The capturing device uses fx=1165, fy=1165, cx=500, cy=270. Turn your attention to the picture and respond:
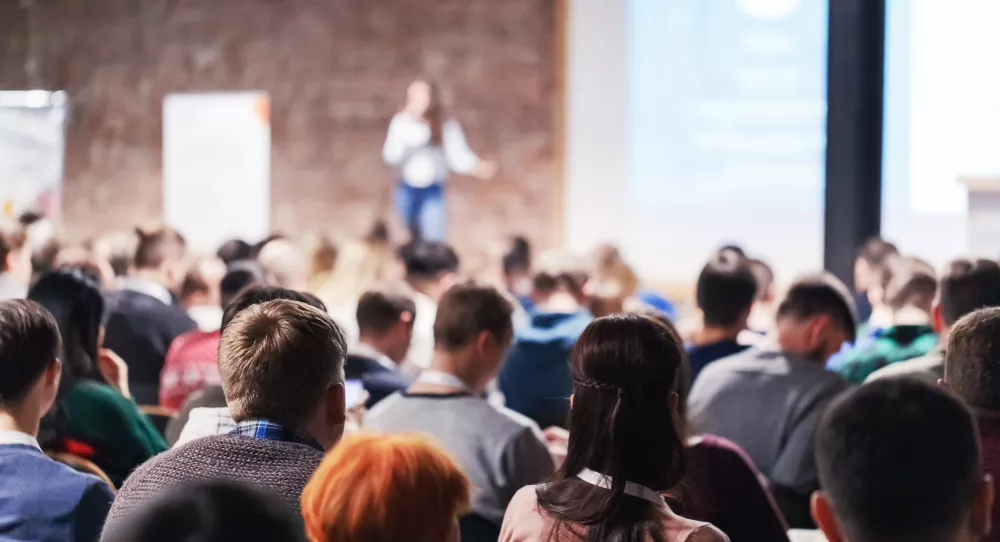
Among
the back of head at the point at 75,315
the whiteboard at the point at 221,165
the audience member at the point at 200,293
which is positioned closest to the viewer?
the back of head at the point at 75,315

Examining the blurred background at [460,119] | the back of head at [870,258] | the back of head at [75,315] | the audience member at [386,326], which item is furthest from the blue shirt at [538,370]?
the blurred background at [460,119]

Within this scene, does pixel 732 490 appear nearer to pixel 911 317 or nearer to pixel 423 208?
pixel 911 317

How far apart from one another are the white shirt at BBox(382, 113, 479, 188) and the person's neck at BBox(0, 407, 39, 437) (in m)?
6.86

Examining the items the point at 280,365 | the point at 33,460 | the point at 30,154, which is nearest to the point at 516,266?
the point at 30,154

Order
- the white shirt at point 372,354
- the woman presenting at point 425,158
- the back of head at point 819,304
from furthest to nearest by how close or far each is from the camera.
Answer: the woman presenting at point 425,158
the white shirt at point 372,354
the back of head at point 819,304

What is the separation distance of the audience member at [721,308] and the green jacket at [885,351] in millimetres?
315

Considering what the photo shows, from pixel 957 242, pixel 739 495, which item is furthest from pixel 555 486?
pixel 957 242

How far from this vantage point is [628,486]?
1604mm

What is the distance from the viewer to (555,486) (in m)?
1.67

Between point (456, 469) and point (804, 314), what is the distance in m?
2.12

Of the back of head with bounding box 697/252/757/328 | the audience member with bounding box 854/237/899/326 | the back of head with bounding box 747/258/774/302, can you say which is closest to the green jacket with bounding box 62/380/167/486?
the back of head with bounding box 697/252/757/328

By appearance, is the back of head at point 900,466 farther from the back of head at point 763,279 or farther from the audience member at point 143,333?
the back of head at point 763,279

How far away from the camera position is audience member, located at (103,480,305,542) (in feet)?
2.69

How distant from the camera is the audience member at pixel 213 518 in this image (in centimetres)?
82
